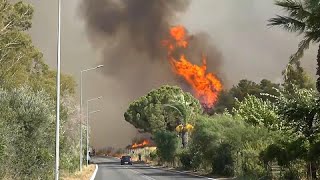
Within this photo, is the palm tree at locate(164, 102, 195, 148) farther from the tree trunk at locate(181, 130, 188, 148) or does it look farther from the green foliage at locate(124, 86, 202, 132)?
the green foliage at locate(124, 86, 202, 132)

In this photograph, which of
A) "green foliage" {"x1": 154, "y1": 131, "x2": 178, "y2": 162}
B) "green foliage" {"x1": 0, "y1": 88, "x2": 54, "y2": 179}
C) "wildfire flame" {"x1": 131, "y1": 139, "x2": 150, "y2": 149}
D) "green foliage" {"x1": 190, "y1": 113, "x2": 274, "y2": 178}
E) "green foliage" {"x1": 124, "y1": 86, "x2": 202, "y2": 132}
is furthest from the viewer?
"wildfire flame" {"x1": 131, "y1": 139, "x2": 150, "y2": 149}

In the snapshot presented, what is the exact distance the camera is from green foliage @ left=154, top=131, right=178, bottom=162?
7306cm

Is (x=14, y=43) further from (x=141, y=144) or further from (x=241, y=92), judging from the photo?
(x=141, y=144)

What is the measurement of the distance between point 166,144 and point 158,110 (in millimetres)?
16983

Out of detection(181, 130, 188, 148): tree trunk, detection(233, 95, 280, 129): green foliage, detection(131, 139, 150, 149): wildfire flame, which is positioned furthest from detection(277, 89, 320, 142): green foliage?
detection(131, 139, 150, 149): wildfire flame

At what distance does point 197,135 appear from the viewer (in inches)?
1864

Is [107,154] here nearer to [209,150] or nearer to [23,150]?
[209,150]

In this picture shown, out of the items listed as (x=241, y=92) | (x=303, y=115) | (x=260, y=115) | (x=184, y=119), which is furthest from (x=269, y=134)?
(x=241, y=92)

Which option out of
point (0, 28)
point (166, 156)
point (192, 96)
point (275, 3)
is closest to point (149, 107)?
point (192, 96)

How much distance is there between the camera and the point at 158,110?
90938 millimetres

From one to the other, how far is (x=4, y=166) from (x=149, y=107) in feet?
236

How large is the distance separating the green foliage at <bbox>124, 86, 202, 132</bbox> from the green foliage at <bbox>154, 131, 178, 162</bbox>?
8741 millimetres

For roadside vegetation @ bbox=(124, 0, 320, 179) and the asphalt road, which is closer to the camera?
roadside vegetation @ bbox=(124, 0, 320, 179)

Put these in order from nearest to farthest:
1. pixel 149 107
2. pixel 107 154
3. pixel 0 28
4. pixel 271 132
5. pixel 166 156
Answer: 1. pixel 0 28
2. pixel 271 132
3. pixel 166 156
4. pixel 149 107
5. pixel 107 154
